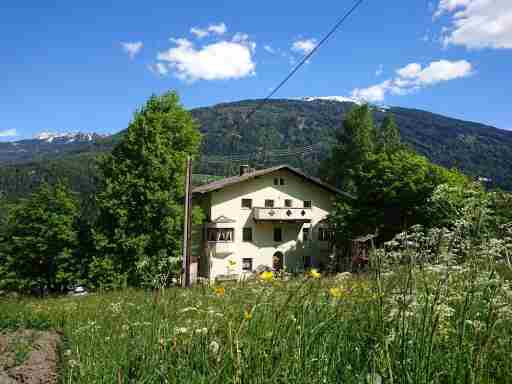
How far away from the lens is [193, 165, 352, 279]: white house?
38500 mm

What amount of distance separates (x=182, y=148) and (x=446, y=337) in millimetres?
30074

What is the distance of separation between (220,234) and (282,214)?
5969 millimetres

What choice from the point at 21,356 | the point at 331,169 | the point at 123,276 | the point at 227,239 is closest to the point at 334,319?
the point at 21,356

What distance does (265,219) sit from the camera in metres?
38.8

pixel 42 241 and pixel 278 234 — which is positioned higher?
pixel 278 234

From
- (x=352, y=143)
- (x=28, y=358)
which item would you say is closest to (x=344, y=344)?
(x=28, y=358)

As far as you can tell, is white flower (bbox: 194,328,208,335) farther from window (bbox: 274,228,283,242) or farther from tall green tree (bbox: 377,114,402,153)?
tall green tree (bbox: 377,114,402,153)

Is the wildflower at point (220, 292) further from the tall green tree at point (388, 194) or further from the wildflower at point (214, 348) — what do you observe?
the tall green tree at point (388, 194)

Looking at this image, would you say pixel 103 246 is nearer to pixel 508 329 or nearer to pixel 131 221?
pixel 131 221

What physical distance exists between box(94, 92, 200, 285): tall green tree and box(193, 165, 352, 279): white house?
8.33 m

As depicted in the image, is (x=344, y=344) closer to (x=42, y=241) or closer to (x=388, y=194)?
(x=388, y=194)

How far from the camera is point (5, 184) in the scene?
18412 cm

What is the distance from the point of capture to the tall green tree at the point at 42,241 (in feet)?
99.1

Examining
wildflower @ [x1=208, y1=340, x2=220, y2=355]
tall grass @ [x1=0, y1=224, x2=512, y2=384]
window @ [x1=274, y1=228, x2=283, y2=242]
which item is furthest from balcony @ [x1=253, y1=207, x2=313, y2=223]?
wildflower @ [x1=208, y1=340, x2=220, y2=355]
